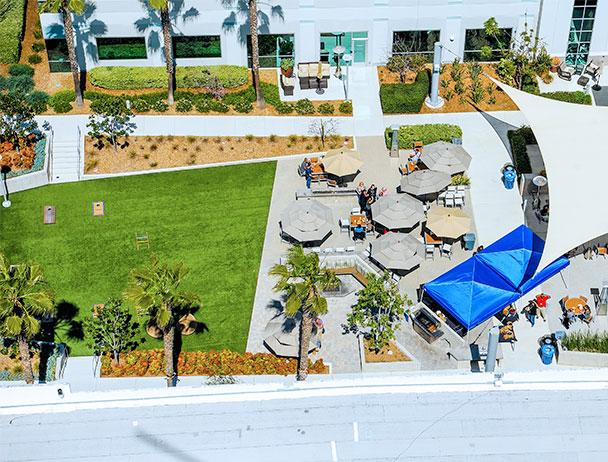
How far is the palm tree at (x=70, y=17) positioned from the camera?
55.5 m

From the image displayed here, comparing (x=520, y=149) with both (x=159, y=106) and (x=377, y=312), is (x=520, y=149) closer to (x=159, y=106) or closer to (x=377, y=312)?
(x=377, y=312)

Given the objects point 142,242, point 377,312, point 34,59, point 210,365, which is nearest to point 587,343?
point 377,312

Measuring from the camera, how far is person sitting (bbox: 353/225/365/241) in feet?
166

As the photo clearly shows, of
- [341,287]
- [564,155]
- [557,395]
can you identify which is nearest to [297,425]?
[557,395]

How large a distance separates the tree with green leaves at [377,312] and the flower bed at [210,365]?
2486 millimetres

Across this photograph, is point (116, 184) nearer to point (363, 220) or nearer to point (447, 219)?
point (363, 220)

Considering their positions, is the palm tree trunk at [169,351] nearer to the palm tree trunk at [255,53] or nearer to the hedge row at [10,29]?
the palm tree trunk at [255,53]

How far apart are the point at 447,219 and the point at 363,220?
14.4 feet

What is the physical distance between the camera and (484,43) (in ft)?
207

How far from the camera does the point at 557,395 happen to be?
33.7 m

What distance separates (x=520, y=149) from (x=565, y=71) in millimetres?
8640

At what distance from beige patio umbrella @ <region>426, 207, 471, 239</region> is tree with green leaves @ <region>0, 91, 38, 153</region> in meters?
23.2

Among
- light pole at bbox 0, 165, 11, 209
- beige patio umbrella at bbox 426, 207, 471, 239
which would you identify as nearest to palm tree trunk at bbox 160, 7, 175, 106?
light pole at bbox 0, 165, 11, 209

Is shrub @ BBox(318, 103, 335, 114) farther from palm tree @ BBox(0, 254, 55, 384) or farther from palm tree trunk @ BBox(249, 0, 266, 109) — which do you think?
palm tree @ BBox(0, 254, 55, 384)
